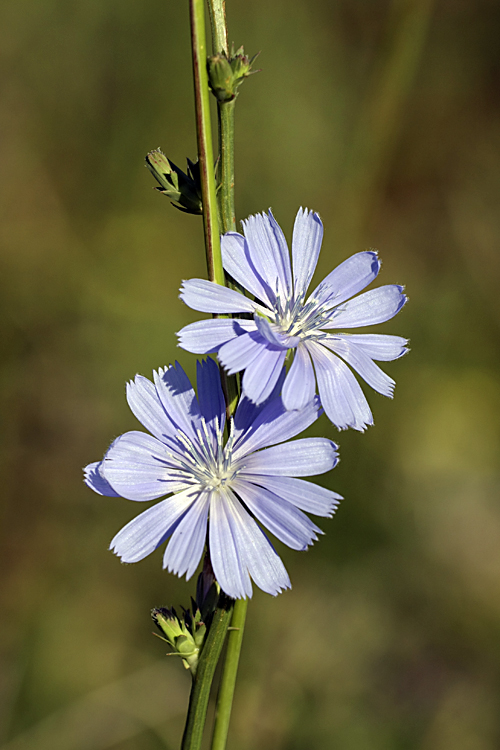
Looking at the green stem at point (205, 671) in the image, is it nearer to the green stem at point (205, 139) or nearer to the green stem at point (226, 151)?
the green stem at point (205, 139)

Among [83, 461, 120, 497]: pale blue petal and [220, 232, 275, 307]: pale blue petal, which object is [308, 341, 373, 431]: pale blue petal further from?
[83, 461, 120, 497]: pale blue petal

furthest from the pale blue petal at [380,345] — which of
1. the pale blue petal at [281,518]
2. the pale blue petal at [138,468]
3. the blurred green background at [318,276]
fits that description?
the blurred green background at [318,276]

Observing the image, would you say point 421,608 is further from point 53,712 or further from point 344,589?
point 53,712

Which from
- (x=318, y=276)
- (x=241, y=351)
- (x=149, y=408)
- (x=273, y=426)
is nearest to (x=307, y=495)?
(x=273, y=426)

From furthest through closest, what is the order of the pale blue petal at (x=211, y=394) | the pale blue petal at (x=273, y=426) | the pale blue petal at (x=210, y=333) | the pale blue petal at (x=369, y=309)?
the pale blue petal at (x=369, y=309)
the pale blue petal at (x=211, y=394)
the pale blue petal at (x=273, y=426)
the pale blue petal at (x=210, y=333)

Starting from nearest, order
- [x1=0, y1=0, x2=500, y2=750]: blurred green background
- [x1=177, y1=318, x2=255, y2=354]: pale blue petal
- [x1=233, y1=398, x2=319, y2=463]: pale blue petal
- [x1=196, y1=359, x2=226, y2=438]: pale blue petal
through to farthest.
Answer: [x1=177, y1=318, x2=255, y2=354]: pale blue petal → [x1=233, y1=398, x2=319, y2=463]: pale blue petal → [x1=196, y1=359, x2=226, y2=438]: pale blue petal → [x1=0, y1=0, x2=500, y2=750]: blurred green background

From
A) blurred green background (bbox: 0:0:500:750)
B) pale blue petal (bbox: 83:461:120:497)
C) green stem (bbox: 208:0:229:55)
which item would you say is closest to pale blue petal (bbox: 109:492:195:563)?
pale blue petal (bbox: 83:461:120:497)

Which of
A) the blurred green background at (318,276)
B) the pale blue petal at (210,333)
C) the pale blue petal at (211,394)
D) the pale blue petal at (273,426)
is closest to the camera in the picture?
the pale blue petal at (210,333)

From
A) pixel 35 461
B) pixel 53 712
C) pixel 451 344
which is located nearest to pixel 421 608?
pixel 451 344
